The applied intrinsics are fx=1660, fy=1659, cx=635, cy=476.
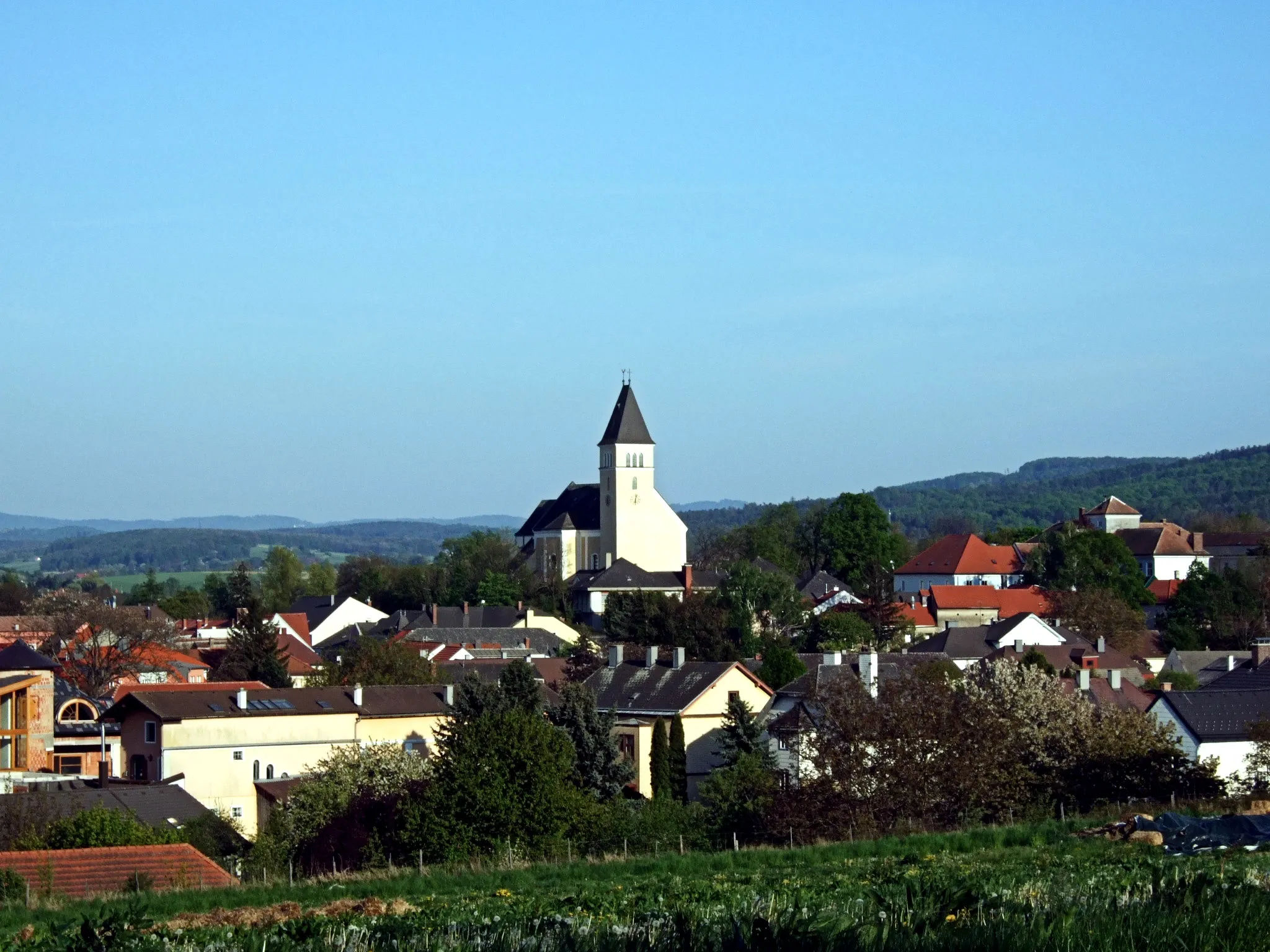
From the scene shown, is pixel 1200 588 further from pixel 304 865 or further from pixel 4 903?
Result: pixel 4 903

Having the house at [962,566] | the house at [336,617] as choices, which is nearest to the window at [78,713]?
the house at [336,617]

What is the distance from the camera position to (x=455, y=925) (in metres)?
10.6

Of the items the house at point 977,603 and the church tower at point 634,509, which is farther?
the church tower at point 634,509

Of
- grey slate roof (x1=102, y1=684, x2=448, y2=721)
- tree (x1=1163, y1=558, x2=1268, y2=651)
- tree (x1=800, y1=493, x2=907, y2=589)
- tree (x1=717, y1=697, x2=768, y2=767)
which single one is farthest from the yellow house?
tree (x1=800, y1=493, x2=907, y2=589)

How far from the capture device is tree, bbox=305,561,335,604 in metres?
124

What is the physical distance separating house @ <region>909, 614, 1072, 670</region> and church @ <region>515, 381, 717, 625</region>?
28562mm

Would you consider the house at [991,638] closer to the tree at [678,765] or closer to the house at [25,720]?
the tree at [678,765]

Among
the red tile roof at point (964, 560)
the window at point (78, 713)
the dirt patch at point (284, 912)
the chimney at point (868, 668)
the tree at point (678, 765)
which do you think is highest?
the red tile roof at point (964, 560)

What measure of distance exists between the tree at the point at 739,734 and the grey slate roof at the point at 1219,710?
392 inches

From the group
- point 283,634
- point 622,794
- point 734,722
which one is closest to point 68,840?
point 622,794

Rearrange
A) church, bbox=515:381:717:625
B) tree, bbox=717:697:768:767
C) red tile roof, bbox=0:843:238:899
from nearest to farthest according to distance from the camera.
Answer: red tile roof, bbox=0:843:238:899 < tree, bbox=717:697:768:767 < church, bbox=515:381:717:625

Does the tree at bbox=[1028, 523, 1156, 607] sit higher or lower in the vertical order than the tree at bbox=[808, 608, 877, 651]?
higher

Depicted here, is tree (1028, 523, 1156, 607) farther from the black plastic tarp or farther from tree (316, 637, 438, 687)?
the black plastic tarp

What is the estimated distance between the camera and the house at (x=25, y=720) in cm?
4050
